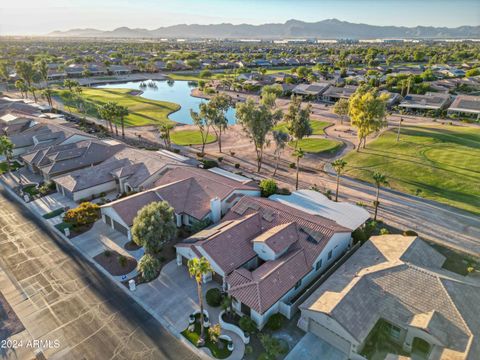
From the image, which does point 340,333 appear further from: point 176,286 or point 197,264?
point 176,286

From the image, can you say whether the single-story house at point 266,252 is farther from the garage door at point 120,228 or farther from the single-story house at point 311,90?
the single-story house at point 311,90

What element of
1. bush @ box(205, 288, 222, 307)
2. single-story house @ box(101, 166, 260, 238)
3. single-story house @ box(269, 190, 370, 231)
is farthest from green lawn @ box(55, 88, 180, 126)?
bush @ box(205, 288, 222, 307)

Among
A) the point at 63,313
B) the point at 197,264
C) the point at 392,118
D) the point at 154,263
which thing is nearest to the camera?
the point at 197,264

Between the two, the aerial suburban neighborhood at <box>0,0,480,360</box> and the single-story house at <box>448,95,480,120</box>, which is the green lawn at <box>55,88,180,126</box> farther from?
the single-story house at <box>448,95,480,120</box>

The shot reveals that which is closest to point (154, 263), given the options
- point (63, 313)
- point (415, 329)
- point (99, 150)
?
point (63, 313)

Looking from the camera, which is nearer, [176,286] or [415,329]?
[415,329]

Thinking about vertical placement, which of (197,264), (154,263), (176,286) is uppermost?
(197,264)

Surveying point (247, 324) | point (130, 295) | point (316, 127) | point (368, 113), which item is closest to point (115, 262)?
point (130, 295)
